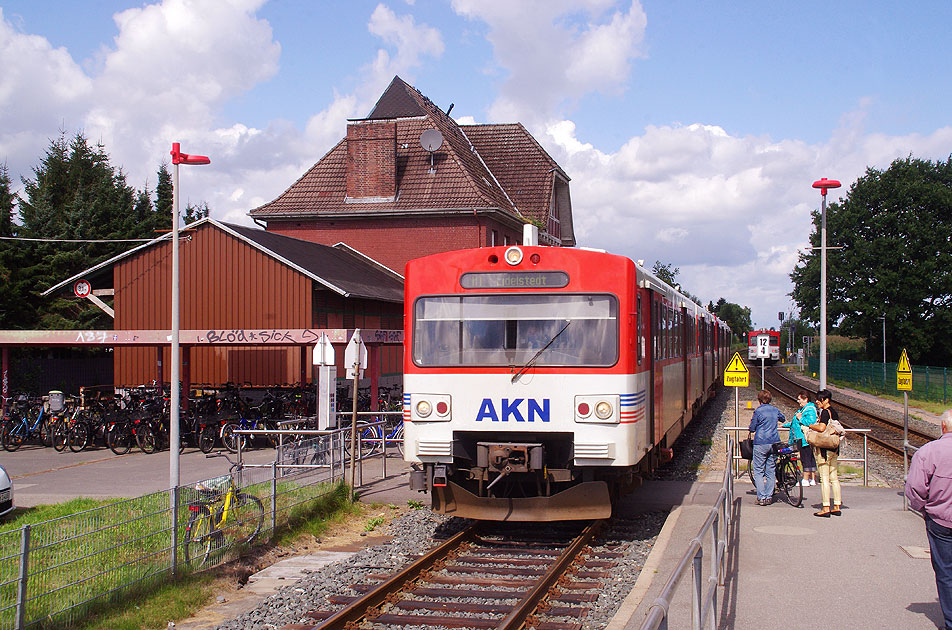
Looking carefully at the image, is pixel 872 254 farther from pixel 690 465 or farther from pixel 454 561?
pixel 454 561

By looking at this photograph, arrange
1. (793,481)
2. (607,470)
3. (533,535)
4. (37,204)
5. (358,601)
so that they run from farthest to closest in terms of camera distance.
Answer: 1. (37,204)
2. (793,481)
3. (533,535)
4. (607,470)
5. (358,601)

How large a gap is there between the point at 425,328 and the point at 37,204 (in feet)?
129

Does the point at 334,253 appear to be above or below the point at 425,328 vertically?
above

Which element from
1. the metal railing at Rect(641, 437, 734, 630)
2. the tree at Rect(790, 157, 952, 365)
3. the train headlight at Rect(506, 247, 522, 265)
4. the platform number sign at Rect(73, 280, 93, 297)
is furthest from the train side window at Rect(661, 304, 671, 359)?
the tree at Rect(790, 157, 952, 365)

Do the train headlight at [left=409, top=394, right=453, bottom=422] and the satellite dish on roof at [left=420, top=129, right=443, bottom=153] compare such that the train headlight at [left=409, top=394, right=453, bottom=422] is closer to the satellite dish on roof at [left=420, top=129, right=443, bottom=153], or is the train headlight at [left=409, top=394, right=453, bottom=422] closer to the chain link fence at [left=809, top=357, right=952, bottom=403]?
the satellite dish on roof at [left=420, top=129, right=443, bottom=153]

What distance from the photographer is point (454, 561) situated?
914 centimetres

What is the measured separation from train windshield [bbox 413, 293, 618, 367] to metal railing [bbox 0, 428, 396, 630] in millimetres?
2598

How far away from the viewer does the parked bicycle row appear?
1972 centimetres

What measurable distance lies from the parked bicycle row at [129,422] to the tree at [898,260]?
43.8 m

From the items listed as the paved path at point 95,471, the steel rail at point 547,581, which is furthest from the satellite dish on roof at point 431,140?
the steel rail at point 547,581

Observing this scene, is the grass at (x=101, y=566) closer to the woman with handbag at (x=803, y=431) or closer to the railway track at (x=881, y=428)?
the woman with handbag at (x=803, y=431)

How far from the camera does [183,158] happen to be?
12.4 meters

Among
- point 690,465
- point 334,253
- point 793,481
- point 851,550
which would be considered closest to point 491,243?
point 334,253

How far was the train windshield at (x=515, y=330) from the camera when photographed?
959 cm
